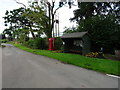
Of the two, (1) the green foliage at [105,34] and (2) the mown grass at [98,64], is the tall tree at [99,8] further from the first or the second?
(2) the mown grass at [98,64]

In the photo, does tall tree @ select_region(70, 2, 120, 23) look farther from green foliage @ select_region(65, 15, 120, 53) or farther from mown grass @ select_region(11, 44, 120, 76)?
mown grass @ select_region(11, 44, 120, 76)

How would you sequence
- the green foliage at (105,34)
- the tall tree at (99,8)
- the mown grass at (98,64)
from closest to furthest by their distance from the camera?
the mown grass at (98,64), the green foliage at (105,34), the tall tree at (99,8)

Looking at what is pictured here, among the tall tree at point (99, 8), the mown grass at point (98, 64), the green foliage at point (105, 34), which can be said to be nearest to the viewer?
the mown grass at point (98, 64)

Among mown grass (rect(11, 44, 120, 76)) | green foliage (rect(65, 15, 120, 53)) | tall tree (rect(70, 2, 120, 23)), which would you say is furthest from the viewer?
tall tree (rect(70, 2, 120, 23))

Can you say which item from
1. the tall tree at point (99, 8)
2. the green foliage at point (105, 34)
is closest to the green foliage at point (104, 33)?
the green foliage at point (105, 34)

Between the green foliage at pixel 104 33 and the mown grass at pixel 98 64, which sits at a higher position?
the green foliage at pixel 104 33

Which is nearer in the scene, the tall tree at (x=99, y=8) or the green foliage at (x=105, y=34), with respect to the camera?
the green foliage at (x=105, y=34)

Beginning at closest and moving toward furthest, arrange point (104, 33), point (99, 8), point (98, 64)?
1. point (98, 64)
2. point (104, 33)
3. point (99, 8)

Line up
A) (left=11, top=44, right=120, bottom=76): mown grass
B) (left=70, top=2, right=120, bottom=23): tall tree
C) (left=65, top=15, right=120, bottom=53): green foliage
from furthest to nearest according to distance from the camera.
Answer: (left=70, top=2, right=120, bottom=23): tall tree < (left=65, top=15, right=120, bottom=53): green foliage < (left=11, top=44, right=120, bottom=76): mown grass

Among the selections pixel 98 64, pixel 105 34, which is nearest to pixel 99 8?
pixel 105 34

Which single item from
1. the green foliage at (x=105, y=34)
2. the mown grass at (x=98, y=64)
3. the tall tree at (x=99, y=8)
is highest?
the tall tree at (x=99, y=8)

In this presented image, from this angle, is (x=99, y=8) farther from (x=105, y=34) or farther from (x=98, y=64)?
(x=98, y=64)

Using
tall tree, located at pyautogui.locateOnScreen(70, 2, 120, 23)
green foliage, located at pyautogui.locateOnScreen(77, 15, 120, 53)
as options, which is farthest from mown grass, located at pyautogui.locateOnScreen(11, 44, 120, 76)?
tall tree, located at pyautogui.locateOnScreen(70, 2, 120, 23)

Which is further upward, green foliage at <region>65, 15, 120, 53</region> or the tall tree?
the tall tree
